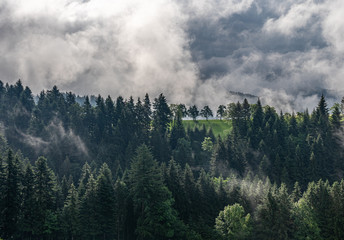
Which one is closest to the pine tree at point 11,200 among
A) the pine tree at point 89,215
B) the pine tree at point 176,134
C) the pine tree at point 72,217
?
the pine tree at point 72,217

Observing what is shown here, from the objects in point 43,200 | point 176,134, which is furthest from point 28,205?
point 176,134

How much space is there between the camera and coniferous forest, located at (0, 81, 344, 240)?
267 feet

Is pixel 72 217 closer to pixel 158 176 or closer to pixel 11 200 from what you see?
pixel 11 200

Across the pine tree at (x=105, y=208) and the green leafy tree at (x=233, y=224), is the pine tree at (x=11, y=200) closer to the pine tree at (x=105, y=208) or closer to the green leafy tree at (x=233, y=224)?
the pine tree at (x=105, y=208)

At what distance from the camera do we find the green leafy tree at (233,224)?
8331 cm

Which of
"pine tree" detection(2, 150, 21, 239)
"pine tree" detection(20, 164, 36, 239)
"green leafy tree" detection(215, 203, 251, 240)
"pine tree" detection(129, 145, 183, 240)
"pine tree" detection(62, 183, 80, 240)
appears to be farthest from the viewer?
"green leafy tree" detection(215, 203, 251, 240)

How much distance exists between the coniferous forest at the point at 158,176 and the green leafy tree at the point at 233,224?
0.24 m

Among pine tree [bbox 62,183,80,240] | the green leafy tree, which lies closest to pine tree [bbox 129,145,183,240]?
the green leafy tree

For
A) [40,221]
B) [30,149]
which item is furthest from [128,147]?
[40,221]

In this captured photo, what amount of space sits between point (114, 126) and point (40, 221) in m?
78.3

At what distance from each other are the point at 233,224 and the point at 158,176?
2088cm

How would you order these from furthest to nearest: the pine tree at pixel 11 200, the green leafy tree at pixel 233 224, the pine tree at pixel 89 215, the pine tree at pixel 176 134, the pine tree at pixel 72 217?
the pine tree at pixel 176 134
the green leafy tree at pixel 233 224
the pine tree at pixel 89 215
the pine tree at pixel 72 217
the pine tree at pixel 11 200

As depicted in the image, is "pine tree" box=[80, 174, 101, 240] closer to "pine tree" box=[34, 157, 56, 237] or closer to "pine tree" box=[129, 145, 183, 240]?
"pine tree" box=[34, 157, 56, 237]

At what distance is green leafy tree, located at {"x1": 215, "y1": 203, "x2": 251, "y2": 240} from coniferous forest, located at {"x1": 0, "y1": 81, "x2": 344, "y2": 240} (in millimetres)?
236
